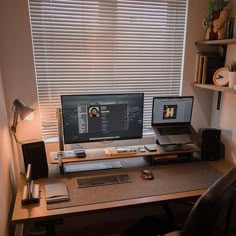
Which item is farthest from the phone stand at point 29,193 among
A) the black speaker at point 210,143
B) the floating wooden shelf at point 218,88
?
the floating wooden shelf at point 218,88

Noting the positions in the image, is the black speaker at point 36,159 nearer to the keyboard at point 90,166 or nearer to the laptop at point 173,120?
the keyboard at point 90,166

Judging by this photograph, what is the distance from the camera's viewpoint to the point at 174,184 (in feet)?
5.07

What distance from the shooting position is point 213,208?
2.94 ft

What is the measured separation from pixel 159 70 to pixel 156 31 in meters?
0.33

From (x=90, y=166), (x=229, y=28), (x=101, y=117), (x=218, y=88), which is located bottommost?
(x=90, y=166)

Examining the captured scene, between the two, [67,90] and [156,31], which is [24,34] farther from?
[156,31]

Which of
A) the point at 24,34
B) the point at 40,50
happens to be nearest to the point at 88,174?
the point at 40,50

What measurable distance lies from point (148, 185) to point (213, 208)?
667 mm

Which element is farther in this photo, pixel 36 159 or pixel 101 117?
pixel 101 117

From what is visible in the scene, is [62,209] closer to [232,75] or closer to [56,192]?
[56,192]

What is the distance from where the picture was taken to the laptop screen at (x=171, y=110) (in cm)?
183

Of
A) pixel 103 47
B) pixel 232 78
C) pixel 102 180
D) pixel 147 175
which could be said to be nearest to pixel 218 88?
pixel 232 78

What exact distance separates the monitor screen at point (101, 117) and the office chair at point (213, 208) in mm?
918

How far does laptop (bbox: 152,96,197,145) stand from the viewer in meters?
1.84
